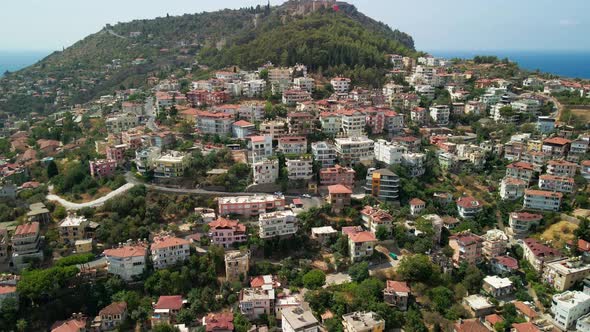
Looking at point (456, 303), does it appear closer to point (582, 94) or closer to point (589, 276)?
point (589, 276)

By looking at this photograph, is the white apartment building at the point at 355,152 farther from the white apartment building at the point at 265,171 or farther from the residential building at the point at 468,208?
the residential building at the point at 468,208

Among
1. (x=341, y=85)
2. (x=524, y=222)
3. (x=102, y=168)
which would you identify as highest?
(x=341, y=85)

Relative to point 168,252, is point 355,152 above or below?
above

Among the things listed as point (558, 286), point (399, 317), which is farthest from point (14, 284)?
point (558, 286)

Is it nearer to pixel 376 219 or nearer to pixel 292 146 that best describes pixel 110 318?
pixel 376 219

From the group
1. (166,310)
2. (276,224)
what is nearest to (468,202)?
(276,224)

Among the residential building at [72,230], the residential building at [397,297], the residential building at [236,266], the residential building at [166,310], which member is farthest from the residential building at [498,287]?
the residential building at [72,230]
